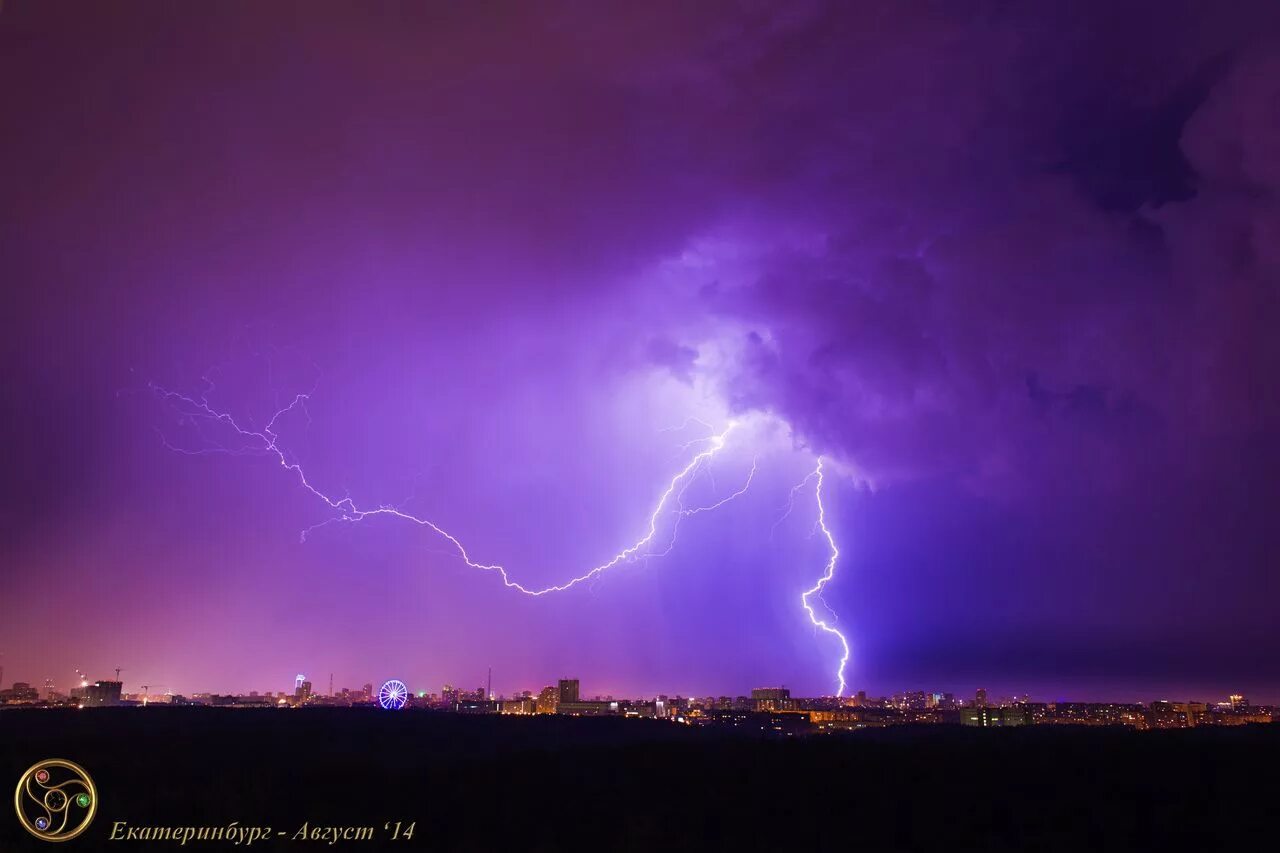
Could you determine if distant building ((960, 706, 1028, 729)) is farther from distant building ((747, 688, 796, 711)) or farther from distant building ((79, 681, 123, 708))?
distant building ((79, 681, 123, 708))

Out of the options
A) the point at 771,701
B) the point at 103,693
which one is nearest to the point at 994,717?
the point at 771,701

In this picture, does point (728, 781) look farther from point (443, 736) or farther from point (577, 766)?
point (443, 736)

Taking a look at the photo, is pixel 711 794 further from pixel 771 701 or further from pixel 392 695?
pixel 771 701

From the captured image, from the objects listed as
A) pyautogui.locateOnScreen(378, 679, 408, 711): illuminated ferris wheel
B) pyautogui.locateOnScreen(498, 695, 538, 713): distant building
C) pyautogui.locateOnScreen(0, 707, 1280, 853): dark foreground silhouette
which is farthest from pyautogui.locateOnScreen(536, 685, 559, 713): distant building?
pyautogui.locateOnScreen(0, 707, 1280, 853): dark foreground silhouette

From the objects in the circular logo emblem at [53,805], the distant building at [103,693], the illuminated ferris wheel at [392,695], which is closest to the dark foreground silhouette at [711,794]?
the circular logo emblem at [53,805]

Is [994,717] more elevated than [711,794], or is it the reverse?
[711,794]
